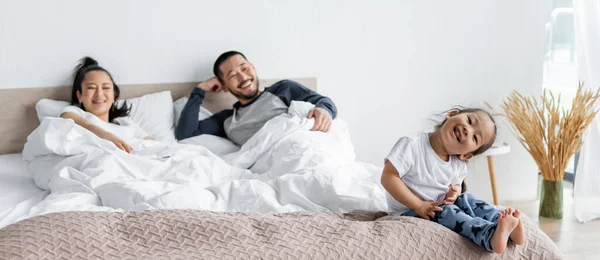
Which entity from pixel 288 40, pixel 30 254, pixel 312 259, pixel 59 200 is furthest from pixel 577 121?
pixel 30 254

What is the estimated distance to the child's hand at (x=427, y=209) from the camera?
1998 mm

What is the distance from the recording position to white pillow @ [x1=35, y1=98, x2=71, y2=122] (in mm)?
2777

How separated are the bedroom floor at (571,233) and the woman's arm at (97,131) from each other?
1867mm

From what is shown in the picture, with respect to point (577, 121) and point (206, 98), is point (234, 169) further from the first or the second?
point (577, 121)

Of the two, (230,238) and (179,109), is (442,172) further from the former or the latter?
(179,109)

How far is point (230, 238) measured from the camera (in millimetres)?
1718

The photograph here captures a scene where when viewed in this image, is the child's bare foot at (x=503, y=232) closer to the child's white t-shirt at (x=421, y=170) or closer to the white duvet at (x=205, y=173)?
the child's white t-shirt at (x=421, y=170)

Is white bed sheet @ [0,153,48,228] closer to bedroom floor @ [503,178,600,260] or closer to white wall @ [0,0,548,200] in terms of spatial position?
white wall @ [0,0,548,200]

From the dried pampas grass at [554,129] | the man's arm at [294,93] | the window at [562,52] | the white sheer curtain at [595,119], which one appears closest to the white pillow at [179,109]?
the man's arm at [294,93]

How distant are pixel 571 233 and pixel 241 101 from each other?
65.3 inches

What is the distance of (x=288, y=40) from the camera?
328 centimetres

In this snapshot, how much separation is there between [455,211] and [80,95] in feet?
5.30

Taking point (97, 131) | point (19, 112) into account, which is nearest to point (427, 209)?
point (97, 131)

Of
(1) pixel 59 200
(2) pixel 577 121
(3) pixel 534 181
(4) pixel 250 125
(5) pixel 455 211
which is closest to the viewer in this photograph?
(5) pixel 455 211
